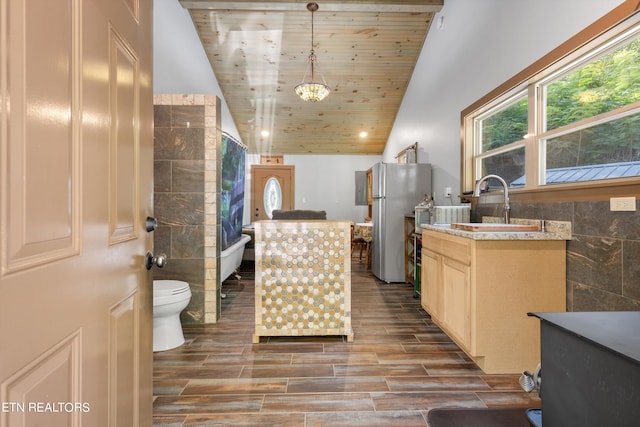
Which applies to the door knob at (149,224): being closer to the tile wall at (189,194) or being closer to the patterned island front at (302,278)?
the patterned island front at (302,278)

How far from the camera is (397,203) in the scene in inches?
184

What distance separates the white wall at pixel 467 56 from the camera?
2258mm

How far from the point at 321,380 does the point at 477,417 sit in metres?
0.89

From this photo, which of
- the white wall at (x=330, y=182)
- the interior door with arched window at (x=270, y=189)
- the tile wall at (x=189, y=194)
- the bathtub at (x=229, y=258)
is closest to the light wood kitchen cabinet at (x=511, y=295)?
the tile wall at (x=189, y=194)

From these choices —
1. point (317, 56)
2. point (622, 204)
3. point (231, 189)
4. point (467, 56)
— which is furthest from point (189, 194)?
point (317, 56)

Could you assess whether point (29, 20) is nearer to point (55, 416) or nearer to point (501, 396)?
point (55, 416)

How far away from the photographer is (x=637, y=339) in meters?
0.78

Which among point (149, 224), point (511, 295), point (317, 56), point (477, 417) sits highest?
point (317, 56)

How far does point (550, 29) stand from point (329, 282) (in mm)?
2405

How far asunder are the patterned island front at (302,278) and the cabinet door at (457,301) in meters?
0.76

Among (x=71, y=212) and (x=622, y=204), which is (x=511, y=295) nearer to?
(x=622, y=204)

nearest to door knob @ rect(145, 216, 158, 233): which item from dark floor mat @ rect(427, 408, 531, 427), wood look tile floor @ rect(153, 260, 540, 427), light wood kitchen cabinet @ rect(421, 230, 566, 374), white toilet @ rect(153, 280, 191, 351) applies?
wood look tile floor @ rect(153, 260, 540, 427)

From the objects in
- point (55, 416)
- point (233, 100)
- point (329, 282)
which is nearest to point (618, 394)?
point (55, 416)

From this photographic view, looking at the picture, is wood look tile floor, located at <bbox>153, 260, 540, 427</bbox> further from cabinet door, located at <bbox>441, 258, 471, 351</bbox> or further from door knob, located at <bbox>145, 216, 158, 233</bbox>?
door knob, located at <bbox>145, 216, 158, 233</bbox>
